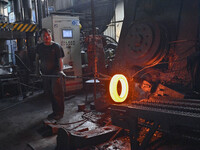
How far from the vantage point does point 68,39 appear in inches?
254

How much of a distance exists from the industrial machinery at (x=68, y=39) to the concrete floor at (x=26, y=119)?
0.62m

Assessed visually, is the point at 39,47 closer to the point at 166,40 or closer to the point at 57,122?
the point at 57,122

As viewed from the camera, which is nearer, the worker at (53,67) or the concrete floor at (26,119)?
the concrete floor at (26,119)

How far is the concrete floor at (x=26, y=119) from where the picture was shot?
3.43 metres

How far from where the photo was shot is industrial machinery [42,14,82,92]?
20.2 ft

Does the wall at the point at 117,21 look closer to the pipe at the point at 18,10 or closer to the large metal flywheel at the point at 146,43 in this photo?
the pipe at the point at 18,10

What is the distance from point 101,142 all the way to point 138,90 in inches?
52.5

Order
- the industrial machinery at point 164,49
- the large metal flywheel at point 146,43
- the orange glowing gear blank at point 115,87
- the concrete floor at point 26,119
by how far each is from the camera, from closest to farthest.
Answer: the orange glowing gear blank at point 115,87, the industrial machinery at point 164,49, the large metal flywheel at point 146,43, the concrete floor at point 26,119

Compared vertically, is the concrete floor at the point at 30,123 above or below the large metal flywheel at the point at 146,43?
below

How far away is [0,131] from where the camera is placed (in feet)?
12.6

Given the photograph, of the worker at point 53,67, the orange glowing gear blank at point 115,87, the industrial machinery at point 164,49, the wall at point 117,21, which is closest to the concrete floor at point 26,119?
the worker at point 53,67

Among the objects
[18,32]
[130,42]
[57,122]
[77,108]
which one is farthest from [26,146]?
[18,32]

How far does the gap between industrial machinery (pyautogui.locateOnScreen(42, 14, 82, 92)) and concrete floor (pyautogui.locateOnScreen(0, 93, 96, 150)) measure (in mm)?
618

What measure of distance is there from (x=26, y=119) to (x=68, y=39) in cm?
305
